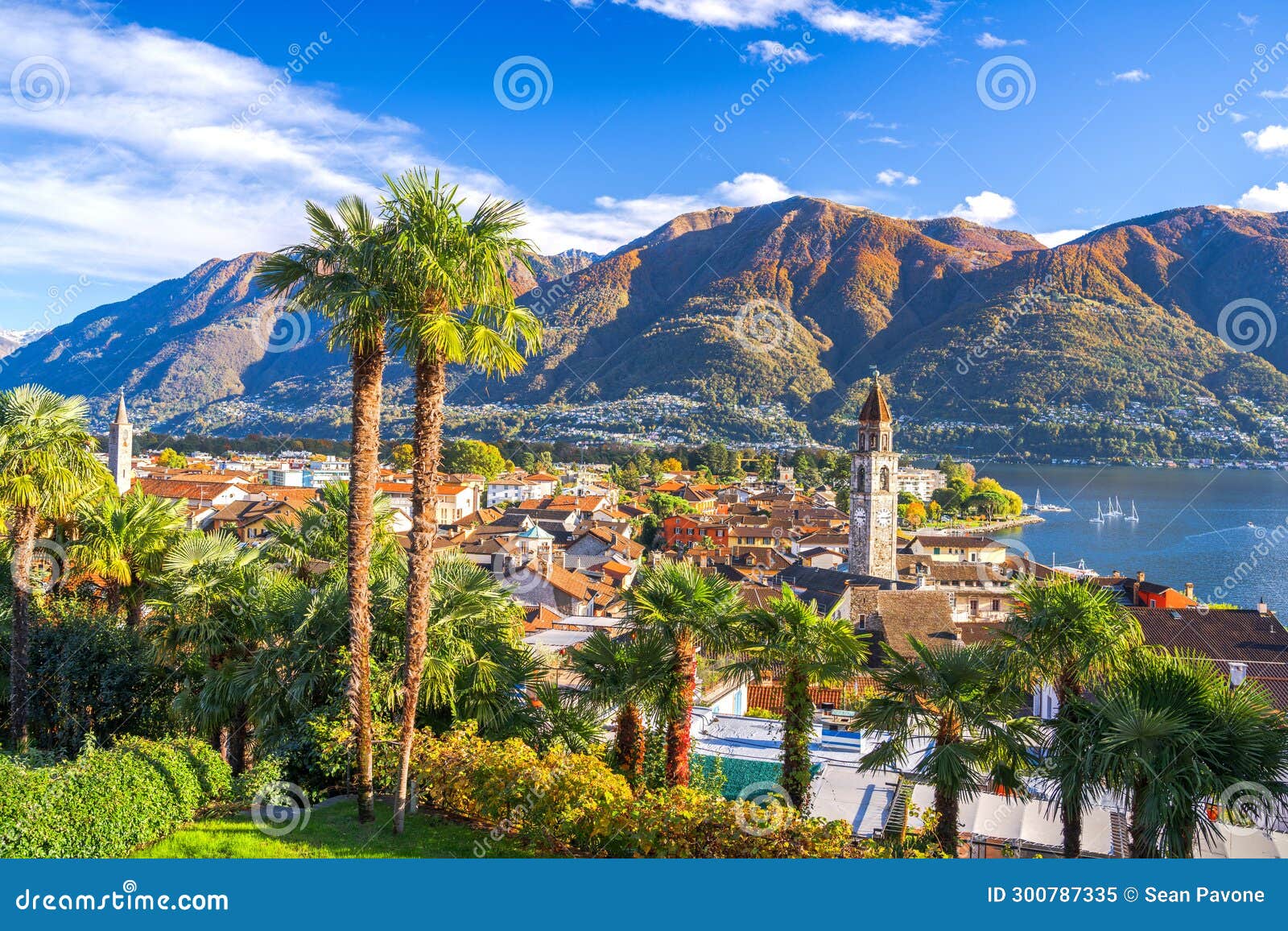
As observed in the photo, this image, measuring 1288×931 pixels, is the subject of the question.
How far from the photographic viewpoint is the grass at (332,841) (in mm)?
7051

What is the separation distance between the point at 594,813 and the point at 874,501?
129 ft

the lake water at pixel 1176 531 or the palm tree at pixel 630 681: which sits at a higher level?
the lake water at pixel 1176 531

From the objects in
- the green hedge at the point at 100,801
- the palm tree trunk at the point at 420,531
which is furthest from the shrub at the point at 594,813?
the green hedge at the point at 100,801

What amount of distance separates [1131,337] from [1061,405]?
3709 cm

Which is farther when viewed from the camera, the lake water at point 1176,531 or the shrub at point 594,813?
the lake water at point 1176,531

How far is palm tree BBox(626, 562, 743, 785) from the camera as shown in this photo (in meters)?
9.12

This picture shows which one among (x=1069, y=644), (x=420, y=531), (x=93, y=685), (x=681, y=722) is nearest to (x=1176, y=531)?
(x=1069, y=644)

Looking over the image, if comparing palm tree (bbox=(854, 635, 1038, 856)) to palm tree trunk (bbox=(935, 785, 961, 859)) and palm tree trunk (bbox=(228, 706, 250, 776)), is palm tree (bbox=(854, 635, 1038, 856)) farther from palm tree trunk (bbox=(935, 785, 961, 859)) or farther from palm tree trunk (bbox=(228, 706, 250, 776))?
palm tree trunk (bbox=(228, 706, 250, 776))

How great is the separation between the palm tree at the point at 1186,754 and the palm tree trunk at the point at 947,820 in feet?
4.27

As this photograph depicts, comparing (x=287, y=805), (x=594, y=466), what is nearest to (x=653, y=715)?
(x=287, y=805)

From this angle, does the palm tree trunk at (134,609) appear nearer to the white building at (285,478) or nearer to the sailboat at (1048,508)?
the white building at (285,478)

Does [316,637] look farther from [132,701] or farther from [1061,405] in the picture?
[1061,405]

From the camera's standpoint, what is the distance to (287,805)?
8.00 m

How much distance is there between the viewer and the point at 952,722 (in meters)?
8.39
